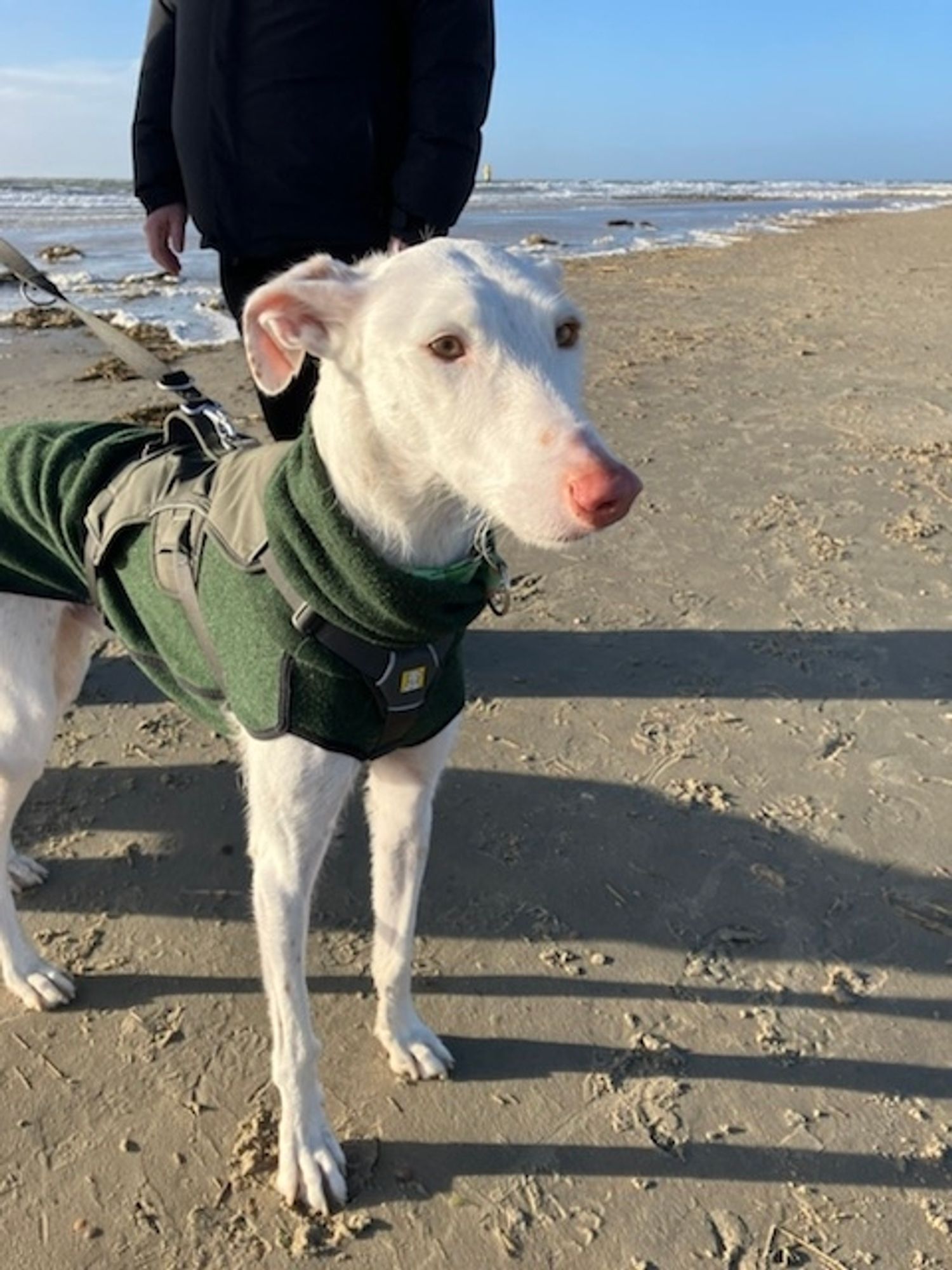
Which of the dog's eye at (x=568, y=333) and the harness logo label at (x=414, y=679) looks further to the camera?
the harness logo label at (x=414, y=679)

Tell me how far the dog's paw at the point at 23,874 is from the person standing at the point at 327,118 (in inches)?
62.5

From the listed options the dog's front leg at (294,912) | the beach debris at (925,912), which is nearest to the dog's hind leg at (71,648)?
the dog's front leg at (294,912)

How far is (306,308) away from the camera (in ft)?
5.63

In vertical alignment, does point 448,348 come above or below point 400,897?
above

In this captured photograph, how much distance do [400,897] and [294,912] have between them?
15.1 inches

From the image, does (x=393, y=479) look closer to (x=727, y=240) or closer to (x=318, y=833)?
(x=318, y=833)

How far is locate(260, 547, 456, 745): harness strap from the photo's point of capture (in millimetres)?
1730

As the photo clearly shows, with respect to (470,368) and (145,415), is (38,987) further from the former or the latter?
(145,415)

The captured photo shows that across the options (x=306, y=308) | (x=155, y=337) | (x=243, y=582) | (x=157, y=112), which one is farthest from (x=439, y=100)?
(x=155, y=337)

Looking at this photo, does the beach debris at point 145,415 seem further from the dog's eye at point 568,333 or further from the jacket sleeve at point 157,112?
the dog's eye at point 568,333

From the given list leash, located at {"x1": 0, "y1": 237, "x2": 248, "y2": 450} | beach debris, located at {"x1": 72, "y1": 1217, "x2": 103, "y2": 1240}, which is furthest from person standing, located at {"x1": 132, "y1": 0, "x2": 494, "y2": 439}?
beach debris, located at {"x1": 72, "y1": 1217, "x2": 103, "y2": 1240}

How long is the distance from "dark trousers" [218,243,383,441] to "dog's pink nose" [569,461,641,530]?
1434 millimetres

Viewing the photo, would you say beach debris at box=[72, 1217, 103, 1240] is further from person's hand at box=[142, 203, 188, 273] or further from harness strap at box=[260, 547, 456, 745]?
person's hand at box=[142, 203, 188, 273]

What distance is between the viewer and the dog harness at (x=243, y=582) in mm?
1725
